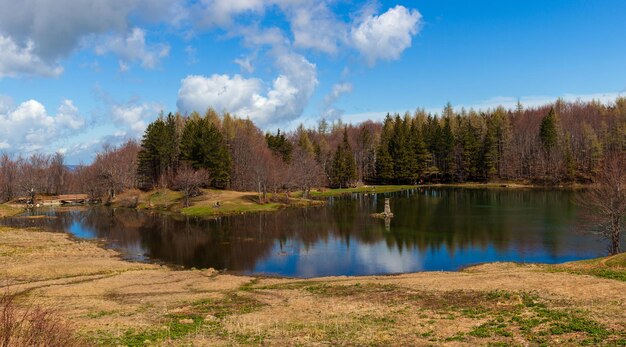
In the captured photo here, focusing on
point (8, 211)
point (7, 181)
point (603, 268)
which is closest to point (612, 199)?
point (603, 268)

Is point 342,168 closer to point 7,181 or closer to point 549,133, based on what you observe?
point 549,133

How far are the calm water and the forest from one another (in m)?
23.8

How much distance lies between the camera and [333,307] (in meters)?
27.5

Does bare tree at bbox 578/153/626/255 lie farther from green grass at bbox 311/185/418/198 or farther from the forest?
green grass at bbox 311/185/418/198

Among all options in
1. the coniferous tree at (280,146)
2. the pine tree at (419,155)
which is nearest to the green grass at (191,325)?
the coniferous tree at (280,146)

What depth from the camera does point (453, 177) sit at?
159250 mm

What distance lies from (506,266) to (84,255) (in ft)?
150

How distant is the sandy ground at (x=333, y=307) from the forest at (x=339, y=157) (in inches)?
2670

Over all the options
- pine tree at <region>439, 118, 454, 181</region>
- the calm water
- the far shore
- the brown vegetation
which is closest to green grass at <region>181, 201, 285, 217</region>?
the far shore

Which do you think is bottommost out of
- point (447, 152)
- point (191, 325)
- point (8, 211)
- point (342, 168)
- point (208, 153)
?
point (191, 325)

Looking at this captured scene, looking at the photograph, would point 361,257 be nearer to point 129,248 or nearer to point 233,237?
point 233,237

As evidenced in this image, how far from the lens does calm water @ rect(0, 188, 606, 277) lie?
48.9 metres

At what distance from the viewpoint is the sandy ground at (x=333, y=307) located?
20.2 m

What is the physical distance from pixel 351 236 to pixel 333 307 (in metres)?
37.5
